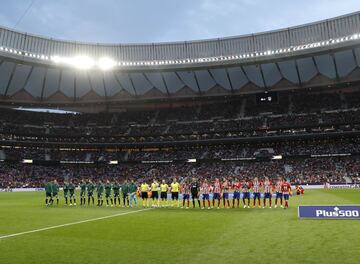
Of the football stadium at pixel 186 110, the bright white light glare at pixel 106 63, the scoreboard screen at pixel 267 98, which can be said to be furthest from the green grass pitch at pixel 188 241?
the scoreboard screen at pixel 267 98

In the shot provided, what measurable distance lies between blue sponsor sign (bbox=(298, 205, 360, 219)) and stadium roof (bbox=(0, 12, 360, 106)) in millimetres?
42710

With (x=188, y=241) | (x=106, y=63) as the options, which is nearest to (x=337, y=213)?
(x=188, y=241)

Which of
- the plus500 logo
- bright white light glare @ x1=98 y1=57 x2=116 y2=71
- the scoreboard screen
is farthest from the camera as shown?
the scoreboard screen

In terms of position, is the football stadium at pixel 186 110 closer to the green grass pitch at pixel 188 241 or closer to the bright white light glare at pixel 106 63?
the bright white light glare at pixel 106 63

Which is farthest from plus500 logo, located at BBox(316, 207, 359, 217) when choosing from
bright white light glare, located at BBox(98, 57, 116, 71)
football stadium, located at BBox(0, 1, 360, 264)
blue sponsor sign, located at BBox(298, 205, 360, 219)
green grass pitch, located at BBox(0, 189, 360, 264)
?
bright white light glare, located at BBox(98, 57, 116, 71)

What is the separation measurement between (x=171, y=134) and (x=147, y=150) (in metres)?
7.44

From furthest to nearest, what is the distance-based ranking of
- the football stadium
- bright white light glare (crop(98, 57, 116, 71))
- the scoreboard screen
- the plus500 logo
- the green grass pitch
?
1. the scoreboard screen
2. the football stadium
3. bright white light glare (crop(98, 57, 116, 71))
4. the plus500 logo
5. the green grass pitch

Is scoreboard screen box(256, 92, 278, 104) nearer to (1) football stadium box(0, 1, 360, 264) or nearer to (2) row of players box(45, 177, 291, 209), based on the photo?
(1) football stadium box(0, 1, 360, 264)

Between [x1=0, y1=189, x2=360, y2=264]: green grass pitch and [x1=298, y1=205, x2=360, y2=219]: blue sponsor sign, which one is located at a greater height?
[x1=298, y1=205, x2=360, y2=219]: blue sponsor sign

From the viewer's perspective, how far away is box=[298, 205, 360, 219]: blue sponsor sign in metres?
16.0

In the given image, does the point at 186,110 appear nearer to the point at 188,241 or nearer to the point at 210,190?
the point at 210,190

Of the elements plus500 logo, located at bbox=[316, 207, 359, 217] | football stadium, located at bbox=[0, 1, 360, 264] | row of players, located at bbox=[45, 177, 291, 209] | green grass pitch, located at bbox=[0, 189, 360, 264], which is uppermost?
football stadium, located at bbox=[0, 1, 360, 264]

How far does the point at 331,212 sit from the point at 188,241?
8.04 meters

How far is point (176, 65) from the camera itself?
62.3m
